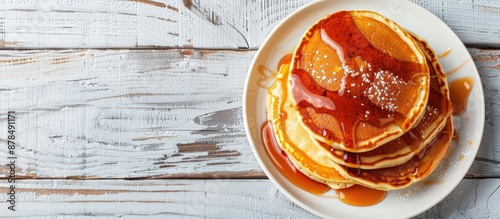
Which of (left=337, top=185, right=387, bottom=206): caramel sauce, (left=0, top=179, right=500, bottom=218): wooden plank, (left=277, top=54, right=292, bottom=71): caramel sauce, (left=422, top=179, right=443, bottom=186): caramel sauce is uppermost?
(left=277, top=54, right=292, bottom=71): caramel sauce

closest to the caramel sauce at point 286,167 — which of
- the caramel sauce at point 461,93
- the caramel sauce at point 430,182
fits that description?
the caramel sauce at point 430,182

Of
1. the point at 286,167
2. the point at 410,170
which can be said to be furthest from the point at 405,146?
the point at 286,167

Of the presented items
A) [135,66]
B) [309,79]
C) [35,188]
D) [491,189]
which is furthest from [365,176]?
[35,188]

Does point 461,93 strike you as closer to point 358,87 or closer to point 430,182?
point 430,182

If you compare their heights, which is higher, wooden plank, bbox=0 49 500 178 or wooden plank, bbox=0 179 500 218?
wooden plank, bbox=0 49 500 178

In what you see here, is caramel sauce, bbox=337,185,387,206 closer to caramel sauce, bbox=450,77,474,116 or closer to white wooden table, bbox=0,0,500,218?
white wooden table, bbox=0,0,500,218

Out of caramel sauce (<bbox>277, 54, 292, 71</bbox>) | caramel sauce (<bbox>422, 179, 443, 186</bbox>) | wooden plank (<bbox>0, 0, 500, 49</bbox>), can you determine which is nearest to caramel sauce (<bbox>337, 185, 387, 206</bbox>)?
caramel sauce (<bbox>422, 179, 443, 186</bbox>)

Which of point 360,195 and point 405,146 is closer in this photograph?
point 405,146

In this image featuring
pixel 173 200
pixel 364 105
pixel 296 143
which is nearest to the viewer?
pixel 364 105
